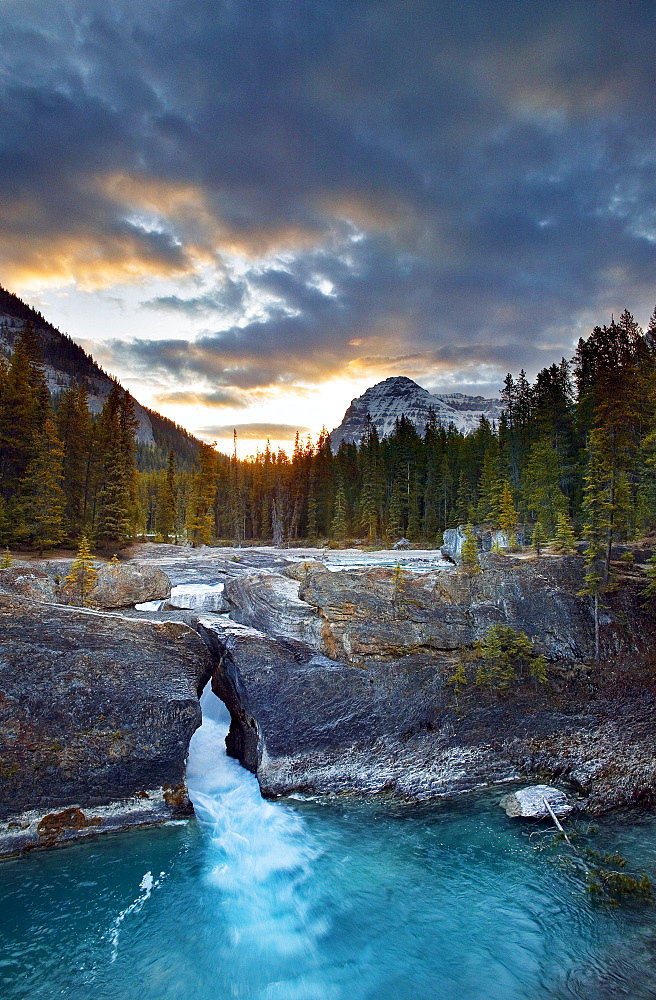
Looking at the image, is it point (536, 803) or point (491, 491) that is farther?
point (491, 491)

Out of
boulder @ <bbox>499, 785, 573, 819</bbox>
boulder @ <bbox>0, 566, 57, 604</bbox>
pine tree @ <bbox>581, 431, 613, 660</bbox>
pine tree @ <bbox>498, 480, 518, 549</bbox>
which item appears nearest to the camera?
boulder @ <bbox>499, 785, 573, 819</bbox>

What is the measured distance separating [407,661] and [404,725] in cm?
262

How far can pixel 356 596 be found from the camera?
66.1ft

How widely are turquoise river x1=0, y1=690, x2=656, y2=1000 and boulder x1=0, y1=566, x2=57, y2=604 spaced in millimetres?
10985

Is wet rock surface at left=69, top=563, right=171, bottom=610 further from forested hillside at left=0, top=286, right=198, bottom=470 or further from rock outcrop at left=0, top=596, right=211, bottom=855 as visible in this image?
forested hillside at left=0, top=286, right=198, bottom=470

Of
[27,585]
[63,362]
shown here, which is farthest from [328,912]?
[63,362]

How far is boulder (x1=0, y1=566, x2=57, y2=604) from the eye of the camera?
19.7 m

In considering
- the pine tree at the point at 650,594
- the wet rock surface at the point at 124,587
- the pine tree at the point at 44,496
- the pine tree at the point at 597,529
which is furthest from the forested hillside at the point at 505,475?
the pine tree at the point at 44,496

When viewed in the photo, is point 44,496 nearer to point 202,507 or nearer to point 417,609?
point 202,507

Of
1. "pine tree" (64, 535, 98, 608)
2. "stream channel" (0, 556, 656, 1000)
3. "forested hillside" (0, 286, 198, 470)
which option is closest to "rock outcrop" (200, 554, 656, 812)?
"stream channel" (0, 556, 656, 1000)

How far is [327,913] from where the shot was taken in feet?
34.4

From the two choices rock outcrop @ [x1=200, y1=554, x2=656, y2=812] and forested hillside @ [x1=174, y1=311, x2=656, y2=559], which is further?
forested hillside @ [x1=174, y1=311, x2=656, y2=559]

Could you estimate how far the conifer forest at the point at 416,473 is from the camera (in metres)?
22.9

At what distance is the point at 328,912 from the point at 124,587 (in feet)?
59.4
